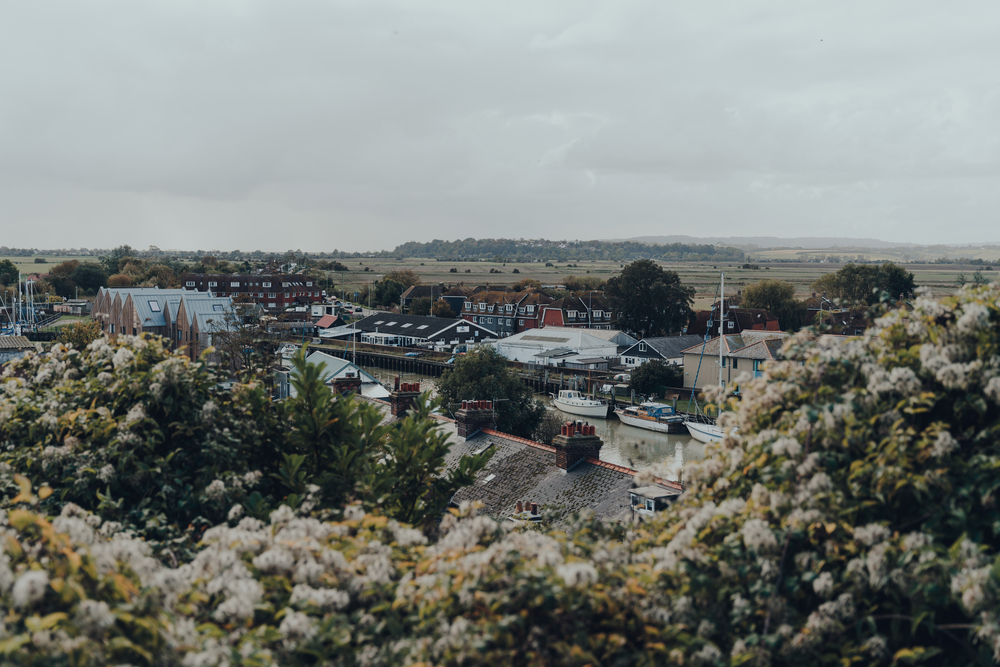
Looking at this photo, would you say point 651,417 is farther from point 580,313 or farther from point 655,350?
point 580,313

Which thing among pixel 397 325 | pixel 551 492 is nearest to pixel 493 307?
pixel 397 325

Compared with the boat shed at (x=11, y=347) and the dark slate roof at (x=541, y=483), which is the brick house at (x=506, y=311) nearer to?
the boat shed at (x=11, y=347)

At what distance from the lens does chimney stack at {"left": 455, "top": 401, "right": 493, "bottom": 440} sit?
23594 mm

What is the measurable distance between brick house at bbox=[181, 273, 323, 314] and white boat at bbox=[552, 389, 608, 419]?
242ft

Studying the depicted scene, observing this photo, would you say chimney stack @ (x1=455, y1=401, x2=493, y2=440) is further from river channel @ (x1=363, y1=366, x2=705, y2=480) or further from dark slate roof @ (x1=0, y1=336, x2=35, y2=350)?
dark slate roof @ (x1=0, y1=336, x2=35, y2=350)

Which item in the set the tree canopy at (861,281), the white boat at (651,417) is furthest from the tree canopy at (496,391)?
the tree canopy at (861,281)

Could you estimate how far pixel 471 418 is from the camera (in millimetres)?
23641

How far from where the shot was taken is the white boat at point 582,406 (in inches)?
2099

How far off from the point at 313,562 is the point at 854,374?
4398 millimetres

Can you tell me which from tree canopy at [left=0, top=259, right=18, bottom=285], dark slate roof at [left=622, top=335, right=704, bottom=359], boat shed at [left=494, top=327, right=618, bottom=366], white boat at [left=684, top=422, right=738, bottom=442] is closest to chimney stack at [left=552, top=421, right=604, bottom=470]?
white boat at [left=684, top=422, right=738, bottom=442]

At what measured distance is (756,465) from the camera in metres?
6.29

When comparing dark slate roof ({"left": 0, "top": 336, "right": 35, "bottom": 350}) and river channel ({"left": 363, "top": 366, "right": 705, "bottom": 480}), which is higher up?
dark slate roof ({"left": 0, "top": 336, "right": 35, "bottom": 350})

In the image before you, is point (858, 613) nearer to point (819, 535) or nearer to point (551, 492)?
point (819, 535)

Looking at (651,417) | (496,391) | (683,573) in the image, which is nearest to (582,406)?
(651,417)
